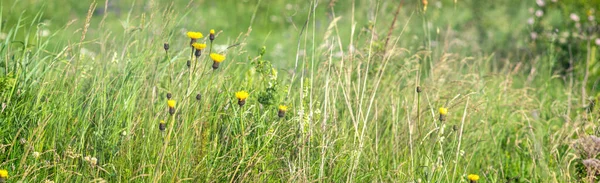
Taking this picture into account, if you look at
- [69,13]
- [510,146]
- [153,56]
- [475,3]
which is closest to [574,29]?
[475,3]

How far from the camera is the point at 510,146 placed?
325 centimetres

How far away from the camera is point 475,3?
684 centimetres

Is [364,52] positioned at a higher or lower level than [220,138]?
higher

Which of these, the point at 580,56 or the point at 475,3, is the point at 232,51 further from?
the point at 475,3

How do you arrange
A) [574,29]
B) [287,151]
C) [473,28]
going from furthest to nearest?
[473,28] → [574,29] → [287,151]

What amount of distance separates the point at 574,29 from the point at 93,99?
3.66 m

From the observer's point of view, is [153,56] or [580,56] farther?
[580,56]

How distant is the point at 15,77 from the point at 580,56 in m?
3.55

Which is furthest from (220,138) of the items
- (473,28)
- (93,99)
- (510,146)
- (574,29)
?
(473,28)

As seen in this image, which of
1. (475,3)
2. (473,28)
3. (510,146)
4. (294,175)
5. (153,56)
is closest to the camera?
(294,175)

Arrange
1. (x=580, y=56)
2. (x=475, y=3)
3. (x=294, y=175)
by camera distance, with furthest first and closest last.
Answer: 1. (x=475, y=3)
2. (x=580, y=56)
3. (x=294, y=175)

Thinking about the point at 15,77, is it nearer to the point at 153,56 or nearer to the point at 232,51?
the point at 153,56

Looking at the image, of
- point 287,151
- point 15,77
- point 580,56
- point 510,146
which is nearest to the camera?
point 287,151

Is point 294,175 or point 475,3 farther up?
point 475,3
